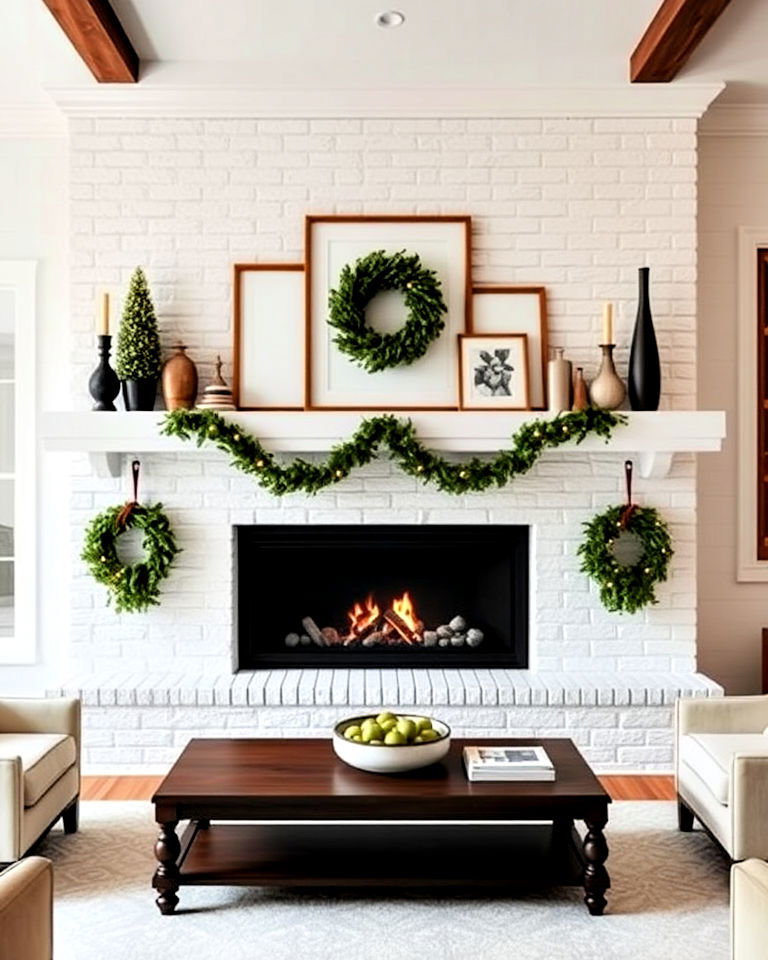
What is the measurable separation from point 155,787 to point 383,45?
3.02 m

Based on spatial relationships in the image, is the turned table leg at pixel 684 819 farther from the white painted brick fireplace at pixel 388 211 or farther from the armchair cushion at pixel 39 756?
the armchair cushion at pixel 39 756

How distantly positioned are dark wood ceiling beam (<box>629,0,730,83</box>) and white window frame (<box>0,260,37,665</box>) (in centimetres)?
277

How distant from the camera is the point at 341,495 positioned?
14.3 feet

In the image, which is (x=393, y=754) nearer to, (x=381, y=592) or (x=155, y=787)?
(x=155, y=787)

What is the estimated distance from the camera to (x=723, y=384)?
459 centimetres

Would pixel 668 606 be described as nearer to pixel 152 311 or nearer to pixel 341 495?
pixel 341 495

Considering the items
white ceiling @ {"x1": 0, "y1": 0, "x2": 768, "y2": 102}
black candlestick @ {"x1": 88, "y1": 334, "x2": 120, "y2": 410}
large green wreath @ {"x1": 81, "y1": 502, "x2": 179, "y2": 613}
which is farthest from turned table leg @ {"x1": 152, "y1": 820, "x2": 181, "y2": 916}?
white ceiling @ {"x1": 0, "y1": 0, "x2": 768, "y2": 102}

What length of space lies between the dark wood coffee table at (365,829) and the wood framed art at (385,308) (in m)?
1.67

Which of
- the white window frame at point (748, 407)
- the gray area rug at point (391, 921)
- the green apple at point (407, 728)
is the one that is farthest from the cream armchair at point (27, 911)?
the white window frame at point (748, 407)

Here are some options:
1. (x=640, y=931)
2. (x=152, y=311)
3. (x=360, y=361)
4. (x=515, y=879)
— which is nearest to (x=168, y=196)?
(x=152, y=311)

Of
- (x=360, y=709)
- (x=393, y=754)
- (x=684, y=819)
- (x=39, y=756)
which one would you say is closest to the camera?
(x=393, y=754)

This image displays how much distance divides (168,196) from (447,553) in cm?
198

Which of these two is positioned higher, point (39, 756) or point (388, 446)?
point (388, 446)

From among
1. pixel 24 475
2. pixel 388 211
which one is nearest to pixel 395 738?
pixel 388 211
